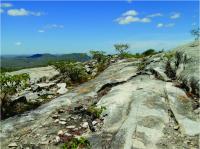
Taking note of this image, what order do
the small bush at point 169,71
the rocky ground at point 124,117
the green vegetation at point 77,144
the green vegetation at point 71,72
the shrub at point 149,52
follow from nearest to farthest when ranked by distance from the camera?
the green vegetation at point 77,144, the rocky ground at point 124,117, the small bush at point 169,71, the green vegetation at point 71,72, the shrub at point 149,52

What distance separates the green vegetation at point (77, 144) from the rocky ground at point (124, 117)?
242 mm

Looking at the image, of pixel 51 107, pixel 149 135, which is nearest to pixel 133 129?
pixel 149 135

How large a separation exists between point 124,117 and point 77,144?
9.38ft

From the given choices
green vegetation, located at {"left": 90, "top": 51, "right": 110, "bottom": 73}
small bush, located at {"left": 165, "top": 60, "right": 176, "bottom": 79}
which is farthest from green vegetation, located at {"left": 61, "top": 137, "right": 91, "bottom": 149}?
green vegetation, located at {"left": 90, "top": 51, "right": 110, "bottom": 73}

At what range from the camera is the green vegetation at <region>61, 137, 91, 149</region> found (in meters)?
14.3

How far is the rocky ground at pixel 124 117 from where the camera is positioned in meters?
14.4

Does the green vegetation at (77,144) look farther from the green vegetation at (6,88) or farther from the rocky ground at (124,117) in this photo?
the green vegetation at (6,88)

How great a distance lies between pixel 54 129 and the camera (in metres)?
16.2

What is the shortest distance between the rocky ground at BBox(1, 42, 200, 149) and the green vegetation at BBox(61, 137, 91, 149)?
0.24 metres

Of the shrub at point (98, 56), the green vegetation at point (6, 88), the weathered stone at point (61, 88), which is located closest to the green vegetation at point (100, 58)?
the shrub at point (98, 56)

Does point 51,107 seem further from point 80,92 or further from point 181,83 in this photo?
point 181,83

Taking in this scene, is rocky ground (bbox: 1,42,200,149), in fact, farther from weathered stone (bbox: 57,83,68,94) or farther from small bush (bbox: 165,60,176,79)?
weathered stone (bbox: 57,83,68,94)

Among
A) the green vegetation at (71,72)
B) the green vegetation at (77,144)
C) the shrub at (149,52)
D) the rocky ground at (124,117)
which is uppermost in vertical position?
the shrub at (149,52)

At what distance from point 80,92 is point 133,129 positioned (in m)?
7.64
